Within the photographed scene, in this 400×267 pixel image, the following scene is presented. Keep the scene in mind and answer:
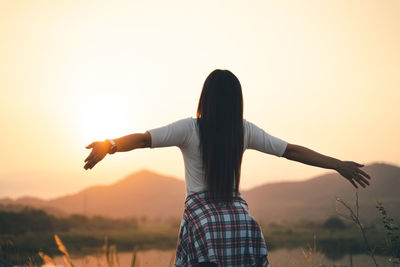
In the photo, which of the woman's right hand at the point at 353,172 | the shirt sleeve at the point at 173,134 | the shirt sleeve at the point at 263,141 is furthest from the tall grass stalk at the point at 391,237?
the shirt sleeve at the point at 173,134

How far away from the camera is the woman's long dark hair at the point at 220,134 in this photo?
3.22 m

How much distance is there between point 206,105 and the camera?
327 centimetres

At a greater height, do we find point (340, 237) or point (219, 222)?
point (219, 222)

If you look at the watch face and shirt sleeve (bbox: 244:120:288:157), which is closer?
the watch face

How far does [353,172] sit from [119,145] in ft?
6.90

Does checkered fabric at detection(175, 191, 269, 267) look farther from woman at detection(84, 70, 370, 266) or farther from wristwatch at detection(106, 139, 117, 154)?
wristwatch at detection(106, 139, 117, 154)

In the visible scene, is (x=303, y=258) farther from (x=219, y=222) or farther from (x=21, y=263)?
(x=21, y=263)

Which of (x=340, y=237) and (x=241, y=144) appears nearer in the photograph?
(x=241, y=144)

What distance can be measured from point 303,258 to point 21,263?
3.43 m

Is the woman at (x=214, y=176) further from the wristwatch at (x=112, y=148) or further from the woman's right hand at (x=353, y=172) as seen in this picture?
the woman's right hand at (x=353, y=172)

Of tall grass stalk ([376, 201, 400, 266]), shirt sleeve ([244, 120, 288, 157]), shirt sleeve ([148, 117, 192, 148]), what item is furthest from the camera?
tall grass stalk ([376, 201, 400, 266])

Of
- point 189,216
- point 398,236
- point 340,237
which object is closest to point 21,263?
point 189,216

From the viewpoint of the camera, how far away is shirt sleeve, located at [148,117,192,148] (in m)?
3.13

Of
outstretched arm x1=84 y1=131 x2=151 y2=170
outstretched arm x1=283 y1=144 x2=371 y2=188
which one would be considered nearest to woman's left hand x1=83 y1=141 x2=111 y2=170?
outstretched arm x1=84 y1=131 x2=151 y2=170
